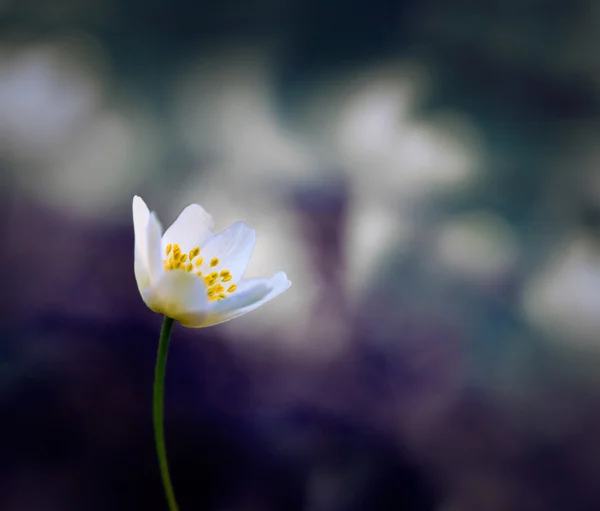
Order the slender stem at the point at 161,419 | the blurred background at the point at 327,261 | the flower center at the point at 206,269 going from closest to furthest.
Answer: the slender stem at the point at 161,419 < the flower center at the point at 206,269 < the blurred background at the point at 327,261

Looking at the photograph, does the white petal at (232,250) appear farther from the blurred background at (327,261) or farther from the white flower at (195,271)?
the blurred background at (327,261)

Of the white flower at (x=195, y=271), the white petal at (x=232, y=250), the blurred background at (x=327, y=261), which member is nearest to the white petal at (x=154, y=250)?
the white flower at (x=195, y=271)

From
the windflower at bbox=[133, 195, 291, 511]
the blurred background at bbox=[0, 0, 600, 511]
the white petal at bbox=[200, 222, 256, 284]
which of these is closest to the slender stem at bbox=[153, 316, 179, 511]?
the windflower at bbox=[133, 195, 291, 511]

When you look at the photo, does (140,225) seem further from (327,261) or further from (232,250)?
(327,261)

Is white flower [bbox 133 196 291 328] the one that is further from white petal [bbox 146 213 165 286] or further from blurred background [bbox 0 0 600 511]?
blurred background [bbox 0 0 600 511]

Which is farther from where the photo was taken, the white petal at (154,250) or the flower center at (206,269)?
the flower center at (206,269)

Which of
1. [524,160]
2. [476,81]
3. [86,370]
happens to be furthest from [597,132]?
[86,370]

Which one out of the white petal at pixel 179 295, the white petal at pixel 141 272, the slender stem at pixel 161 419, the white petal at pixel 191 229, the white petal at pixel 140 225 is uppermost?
the white petal at pixel 191 229

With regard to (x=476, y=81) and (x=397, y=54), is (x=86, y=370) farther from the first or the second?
(x=476, y=81)
